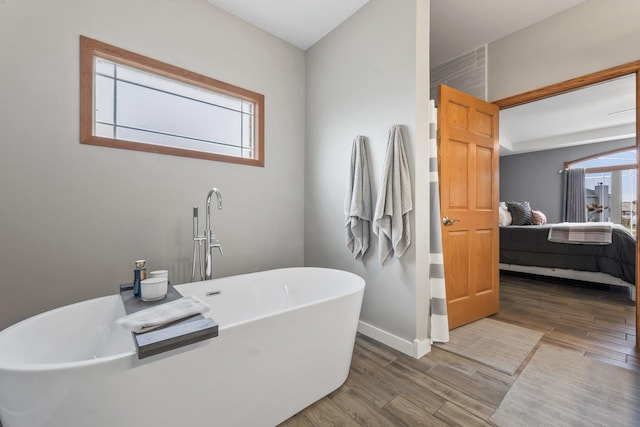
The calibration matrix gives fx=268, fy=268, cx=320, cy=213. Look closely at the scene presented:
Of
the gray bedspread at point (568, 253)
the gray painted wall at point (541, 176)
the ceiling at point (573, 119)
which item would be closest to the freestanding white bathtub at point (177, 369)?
the gray bedspread at point (568, 253)

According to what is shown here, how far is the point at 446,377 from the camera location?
5.40 feet

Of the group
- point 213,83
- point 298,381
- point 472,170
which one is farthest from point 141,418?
point 472,170

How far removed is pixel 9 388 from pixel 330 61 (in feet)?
9.40

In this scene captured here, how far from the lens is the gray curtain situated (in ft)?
20.0

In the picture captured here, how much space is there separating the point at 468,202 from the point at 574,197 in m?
5.85

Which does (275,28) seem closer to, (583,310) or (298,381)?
(298,381)

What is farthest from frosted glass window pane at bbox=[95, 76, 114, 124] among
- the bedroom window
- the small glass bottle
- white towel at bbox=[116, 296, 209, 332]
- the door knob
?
the bedroom window

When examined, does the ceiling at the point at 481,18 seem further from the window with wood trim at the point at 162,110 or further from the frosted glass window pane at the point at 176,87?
the frosted glass window pane at the point at 176,87

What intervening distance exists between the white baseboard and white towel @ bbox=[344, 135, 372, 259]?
2.00 ft

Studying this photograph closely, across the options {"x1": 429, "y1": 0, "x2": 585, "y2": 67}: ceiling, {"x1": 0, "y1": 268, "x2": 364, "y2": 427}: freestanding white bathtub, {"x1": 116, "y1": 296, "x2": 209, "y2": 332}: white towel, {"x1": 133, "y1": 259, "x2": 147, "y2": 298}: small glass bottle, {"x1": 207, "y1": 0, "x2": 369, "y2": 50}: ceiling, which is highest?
{"x1": 429, "y1": 0, "x2": 585, "y2": 67}: ceiling

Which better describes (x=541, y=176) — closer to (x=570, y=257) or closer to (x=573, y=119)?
(x=573, y=119)

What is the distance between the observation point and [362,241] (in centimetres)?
221

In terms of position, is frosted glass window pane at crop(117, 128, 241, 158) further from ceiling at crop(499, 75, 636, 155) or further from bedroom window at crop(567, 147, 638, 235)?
bedroom window at crop(567, 147, 638, 235)

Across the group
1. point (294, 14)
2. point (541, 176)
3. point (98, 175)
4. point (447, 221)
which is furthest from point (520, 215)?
point (98, 175)
